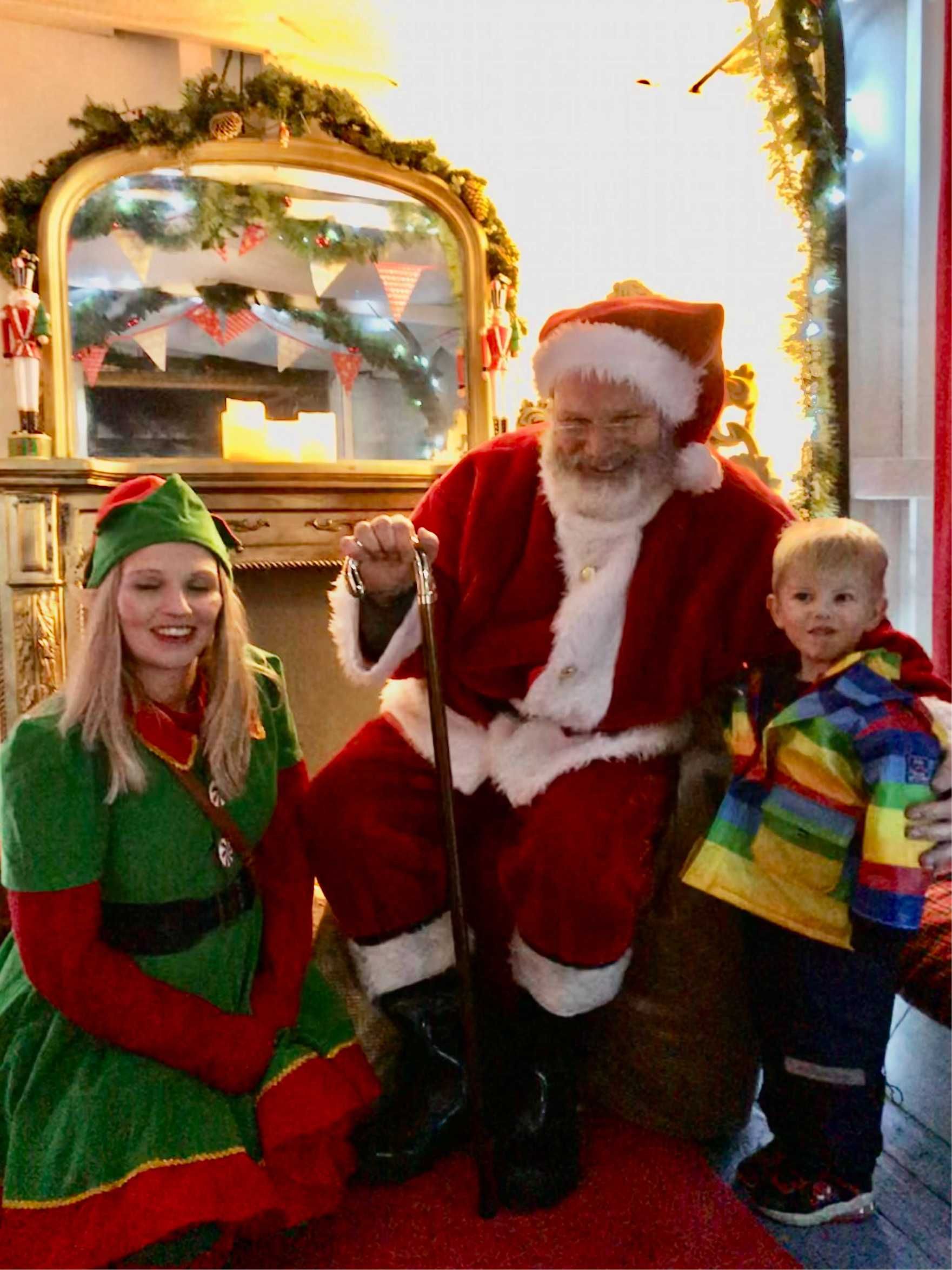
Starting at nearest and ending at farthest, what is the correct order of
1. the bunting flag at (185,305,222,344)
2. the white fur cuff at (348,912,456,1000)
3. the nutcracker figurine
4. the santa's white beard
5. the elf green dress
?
the elf green dress, the white fur cuff at (348,912,456,1000), the santa's white beard, the nutcracker figurine, the bunting flag at (185,305,222,344)

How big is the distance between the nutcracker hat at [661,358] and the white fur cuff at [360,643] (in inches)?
19.2

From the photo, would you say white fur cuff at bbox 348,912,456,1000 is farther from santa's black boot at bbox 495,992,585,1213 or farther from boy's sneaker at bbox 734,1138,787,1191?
boy's sneaker at bbox 734,1138,787,1191

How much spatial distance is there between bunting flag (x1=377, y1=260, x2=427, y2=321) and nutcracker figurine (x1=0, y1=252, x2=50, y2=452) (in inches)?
36.9

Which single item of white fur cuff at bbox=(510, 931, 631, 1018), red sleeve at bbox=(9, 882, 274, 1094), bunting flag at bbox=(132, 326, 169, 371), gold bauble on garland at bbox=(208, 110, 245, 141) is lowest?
white fur cuff at bbox=(510, 931, 631, 1018)

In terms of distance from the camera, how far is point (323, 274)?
2.66 m

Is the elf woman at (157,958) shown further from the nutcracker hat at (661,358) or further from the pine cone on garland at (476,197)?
the pine cone on garland at (476,197)

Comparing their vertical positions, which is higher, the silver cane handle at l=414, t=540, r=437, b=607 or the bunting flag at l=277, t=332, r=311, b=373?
the bunting flag at l=277, t=332, r=311, b=373

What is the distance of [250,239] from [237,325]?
0.25 metres

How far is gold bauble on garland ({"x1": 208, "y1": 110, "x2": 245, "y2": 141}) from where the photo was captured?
2436 millimetres

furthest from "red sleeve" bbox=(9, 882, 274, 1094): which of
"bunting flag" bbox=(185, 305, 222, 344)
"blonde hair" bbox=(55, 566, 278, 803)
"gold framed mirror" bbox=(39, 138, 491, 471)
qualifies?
"bunting flag" bbox=(185, 305, 222, 344)

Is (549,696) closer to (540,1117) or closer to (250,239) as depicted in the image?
(540,1117)

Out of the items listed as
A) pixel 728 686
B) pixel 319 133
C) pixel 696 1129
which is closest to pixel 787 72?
pixel 319 133

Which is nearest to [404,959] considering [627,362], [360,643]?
[360,643]

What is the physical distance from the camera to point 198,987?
4.12ft
